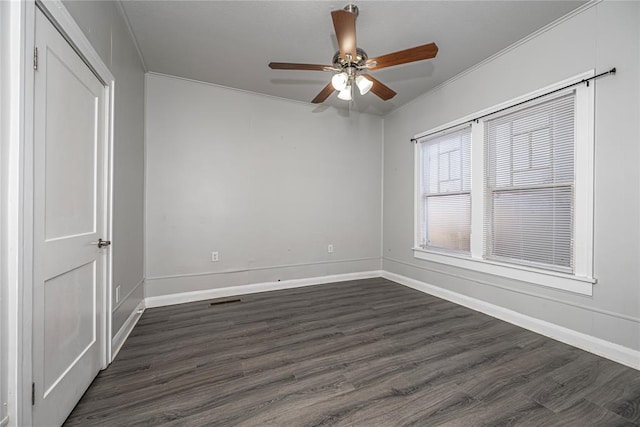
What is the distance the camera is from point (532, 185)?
2520 mm

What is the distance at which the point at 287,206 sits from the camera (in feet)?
12.7

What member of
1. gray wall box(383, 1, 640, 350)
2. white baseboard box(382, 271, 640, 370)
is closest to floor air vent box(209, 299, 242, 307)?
white baseboard box(382, 271, 640, 370)

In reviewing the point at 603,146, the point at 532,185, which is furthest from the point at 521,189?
the point at 603,146

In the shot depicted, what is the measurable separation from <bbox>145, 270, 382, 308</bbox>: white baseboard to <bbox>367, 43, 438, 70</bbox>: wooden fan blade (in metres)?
3.03

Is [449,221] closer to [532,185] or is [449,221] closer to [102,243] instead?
[532,185]

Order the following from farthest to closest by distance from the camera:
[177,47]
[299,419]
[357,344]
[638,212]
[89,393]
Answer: [177,47], [357,344], [638,212], [89,393], [299,419]

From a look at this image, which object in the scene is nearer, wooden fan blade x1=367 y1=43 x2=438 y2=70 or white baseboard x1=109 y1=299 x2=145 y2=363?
wooden fan blade x1=367 y1=43 x2=438 y2=70

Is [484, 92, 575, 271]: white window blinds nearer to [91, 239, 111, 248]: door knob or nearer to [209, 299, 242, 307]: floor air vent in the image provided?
[209, 299, 242, 307]: floor air vent

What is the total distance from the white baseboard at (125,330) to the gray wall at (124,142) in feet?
0.22

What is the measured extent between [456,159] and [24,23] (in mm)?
3805

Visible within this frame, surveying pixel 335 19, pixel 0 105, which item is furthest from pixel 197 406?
pixel 335 19

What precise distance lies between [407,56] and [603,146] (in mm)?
1759

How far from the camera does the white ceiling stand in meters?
2.13

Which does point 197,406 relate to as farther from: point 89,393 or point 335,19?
point 335,19
